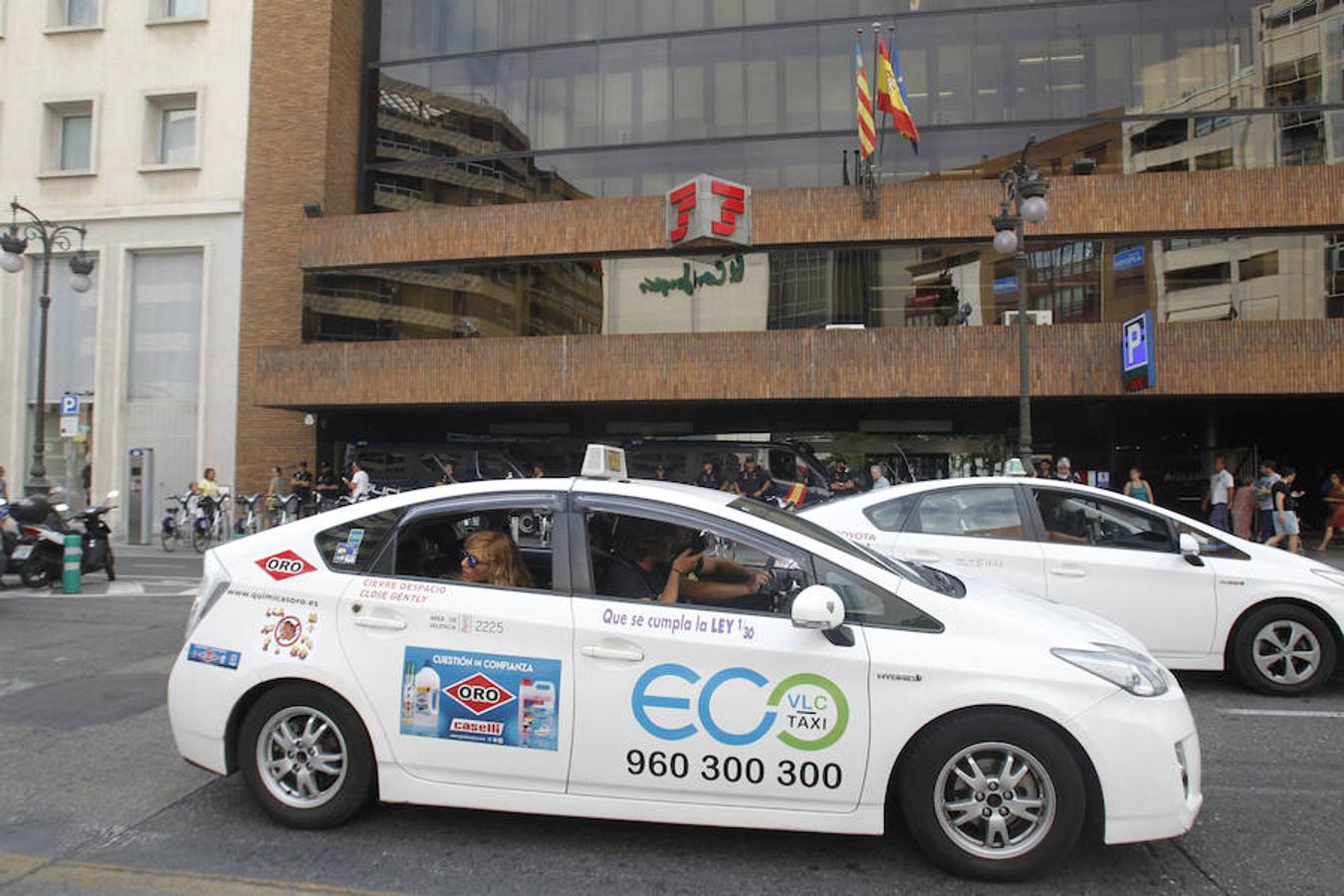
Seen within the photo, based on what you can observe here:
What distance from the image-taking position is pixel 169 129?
948 inches

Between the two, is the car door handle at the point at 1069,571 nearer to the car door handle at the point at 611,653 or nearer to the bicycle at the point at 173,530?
the car door handle at the point at 611,653

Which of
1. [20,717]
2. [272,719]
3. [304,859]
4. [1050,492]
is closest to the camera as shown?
[304,859]

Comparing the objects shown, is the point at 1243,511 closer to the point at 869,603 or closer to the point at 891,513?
the point at 891,513

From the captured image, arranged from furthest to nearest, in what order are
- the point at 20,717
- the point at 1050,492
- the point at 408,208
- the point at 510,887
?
the point at 408,208, the point at 1050,492, the point at 20,717, the point at 510,887

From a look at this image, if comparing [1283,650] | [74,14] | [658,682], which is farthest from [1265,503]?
[74,14]

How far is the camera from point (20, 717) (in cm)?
532

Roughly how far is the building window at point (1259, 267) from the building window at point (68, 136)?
30.1 m

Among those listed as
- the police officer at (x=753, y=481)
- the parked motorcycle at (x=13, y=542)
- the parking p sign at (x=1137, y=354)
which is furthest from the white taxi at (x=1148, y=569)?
the parking p sign at (x=1137, y=354)

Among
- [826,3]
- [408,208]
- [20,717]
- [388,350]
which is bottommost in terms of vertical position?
[20,717]

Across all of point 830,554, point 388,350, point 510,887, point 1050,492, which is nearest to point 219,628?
point 510,887

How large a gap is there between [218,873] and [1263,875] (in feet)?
13.3

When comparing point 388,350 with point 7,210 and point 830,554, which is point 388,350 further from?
point 830,554

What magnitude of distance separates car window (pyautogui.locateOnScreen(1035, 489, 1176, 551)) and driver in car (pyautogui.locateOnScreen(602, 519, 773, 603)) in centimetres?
336

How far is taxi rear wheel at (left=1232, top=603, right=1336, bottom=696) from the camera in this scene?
19.0 feet
